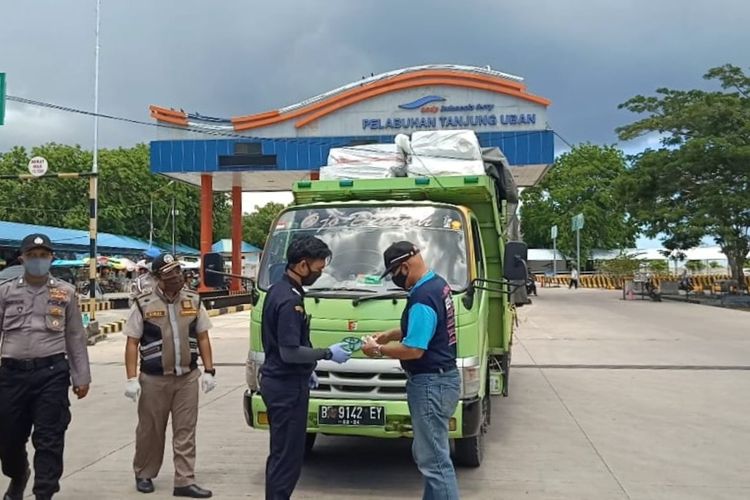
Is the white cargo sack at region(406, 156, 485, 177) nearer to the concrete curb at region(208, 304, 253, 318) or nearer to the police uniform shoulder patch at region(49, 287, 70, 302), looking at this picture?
the police uniform shoulder patch at region(49, 287, 70, 302)

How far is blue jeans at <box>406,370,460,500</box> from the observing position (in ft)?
13.2

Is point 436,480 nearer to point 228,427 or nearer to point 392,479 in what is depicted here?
point 392,479

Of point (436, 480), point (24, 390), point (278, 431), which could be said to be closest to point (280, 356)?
point (278, 431)

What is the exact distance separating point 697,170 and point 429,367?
30.2 m

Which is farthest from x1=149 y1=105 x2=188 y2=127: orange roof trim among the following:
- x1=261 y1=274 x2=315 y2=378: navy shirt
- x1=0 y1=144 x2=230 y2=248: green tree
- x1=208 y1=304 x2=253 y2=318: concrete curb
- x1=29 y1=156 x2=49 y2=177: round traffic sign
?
x1=261 y1=274 x2=315 y2=378: navy shirt

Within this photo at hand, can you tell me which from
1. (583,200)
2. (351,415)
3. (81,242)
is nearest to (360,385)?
(351,415)

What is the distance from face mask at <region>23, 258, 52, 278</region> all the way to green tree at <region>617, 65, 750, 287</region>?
1127 inches

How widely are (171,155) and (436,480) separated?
30539mm

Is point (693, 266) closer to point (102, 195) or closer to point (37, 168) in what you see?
point (102, 195)

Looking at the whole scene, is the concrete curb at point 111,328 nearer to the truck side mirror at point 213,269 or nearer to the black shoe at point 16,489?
the truck side mirror at point 213,269

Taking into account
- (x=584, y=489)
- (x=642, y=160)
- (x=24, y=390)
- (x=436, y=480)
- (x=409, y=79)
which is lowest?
(x=584, y=489)

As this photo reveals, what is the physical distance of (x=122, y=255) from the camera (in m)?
48.8

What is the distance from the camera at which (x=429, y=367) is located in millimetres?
4059

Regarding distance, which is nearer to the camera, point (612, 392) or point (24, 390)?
point (24, 390)
